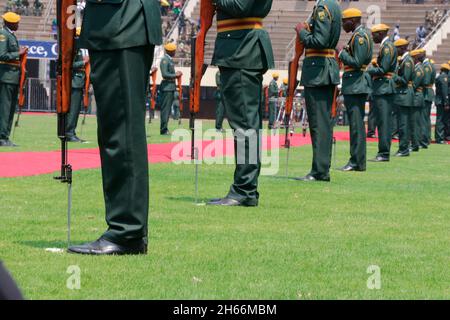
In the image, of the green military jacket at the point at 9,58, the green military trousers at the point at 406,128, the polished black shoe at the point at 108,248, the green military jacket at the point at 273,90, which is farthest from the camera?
the green military jacket at the point at 273,90

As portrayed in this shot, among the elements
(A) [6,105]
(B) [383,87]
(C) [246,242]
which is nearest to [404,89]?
(B) [383,87]

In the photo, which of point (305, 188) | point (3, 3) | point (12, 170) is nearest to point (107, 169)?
point (305, 188)

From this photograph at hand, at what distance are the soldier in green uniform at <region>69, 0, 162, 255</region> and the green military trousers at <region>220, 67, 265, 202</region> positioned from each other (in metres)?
3.80

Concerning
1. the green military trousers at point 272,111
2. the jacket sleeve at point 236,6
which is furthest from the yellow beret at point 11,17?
the green military trousers at point 272,111

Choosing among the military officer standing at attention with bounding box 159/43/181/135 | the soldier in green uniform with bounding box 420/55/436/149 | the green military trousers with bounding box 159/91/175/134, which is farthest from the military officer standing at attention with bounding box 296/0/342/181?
the military officer standing at attention with bounding box 159/43/181/135

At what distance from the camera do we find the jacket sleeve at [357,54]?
56.8 ft

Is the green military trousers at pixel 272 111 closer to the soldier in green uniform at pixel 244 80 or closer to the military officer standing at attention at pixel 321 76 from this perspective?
the military officer standing at attention at pixel 321 76

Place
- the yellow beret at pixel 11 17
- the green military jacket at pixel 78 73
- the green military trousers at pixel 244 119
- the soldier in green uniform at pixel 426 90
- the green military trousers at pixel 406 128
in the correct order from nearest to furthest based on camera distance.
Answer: the green military trousers at pixel 244 119 < the yellow beret at pixel 11 17 < the green military jacket at pixel 78 73 < the green military trousers at pixel 406 128 < the soldier in green uniform at pixel 426 90

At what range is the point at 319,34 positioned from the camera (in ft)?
46.1

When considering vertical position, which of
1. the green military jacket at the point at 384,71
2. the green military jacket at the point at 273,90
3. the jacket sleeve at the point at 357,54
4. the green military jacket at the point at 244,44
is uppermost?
the green military jacket at the point at 244,44

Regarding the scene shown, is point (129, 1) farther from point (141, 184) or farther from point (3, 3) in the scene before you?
point (3, 3)

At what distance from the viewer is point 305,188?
42.3 ft

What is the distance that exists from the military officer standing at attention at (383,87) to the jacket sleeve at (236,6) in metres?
10.5
